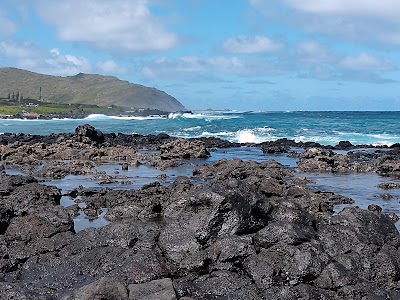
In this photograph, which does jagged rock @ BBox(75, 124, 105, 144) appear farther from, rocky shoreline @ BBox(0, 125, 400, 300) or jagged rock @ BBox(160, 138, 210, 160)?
rocky shoreline @ BBox(0, 125, 400, 300)

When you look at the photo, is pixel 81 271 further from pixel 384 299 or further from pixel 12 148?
→ pixel 12 148

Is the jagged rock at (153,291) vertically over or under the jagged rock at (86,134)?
under

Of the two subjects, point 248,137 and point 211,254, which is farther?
point 248,137

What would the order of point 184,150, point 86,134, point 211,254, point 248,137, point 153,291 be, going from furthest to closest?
point 248,137 → point 86,134 → point 184,150 → point 211,254 → point 153,291

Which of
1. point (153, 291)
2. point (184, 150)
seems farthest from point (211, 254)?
point (184, 150)

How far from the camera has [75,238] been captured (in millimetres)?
14516

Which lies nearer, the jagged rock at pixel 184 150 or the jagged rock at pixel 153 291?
the jagged rock at pixel 153 291

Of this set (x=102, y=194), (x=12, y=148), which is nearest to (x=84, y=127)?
(x=12, y=148)

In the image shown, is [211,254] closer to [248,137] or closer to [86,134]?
[86,134]

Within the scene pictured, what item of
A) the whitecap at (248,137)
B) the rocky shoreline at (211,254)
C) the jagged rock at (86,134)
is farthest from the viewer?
the whitecap at (248,137)

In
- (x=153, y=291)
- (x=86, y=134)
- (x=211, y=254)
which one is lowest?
(x=153, y=291)

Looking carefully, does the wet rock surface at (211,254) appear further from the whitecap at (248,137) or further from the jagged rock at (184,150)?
the whitecap at (248,137)

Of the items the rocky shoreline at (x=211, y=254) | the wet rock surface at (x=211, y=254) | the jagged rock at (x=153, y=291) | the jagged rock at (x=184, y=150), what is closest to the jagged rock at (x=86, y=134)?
the jagged rock at (x=184, y=150)

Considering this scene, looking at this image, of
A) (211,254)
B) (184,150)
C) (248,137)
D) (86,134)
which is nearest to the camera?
(211,254)
